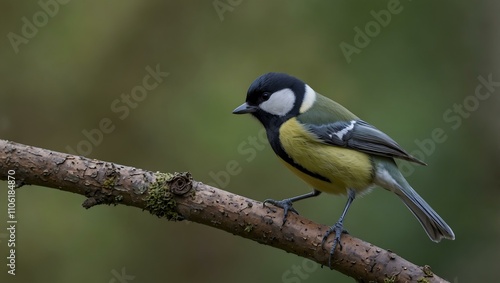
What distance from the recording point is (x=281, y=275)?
4664 millimetres

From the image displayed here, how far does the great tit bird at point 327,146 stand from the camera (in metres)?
3.30

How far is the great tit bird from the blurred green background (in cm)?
72

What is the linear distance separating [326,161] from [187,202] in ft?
2.85

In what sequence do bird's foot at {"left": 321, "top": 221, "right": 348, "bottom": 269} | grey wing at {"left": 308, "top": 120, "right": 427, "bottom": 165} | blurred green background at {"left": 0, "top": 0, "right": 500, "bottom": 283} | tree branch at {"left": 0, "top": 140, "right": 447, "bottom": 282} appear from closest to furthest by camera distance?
tree branch at {"left": 0, "top": 140, "right": 447, "bottom": 282}, bird's foot at {"left": 321, "top": 221, "right": 348, "bottom": 269}, grey wing at {"left": 308, "top": 120, "right": 427, "bottom": 165}, blurred green background at {"left": 0, "top": 0, "right": 500, "bottom": 283}

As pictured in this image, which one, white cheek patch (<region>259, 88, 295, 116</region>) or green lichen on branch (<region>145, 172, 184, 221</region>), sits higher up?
white cheek patch (<region>259, 88, 295, 116</region>)

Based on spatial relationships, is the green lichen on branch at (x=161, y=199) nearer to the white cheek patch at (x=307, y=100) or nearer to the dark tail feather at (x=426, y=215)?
the white cheek patch at (x=307, y=100)

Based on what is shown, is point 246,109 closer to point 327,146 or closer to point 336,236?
point 327,146

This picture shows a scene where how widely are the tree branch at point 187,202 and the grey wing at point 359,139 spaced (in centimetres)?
Answer: 67

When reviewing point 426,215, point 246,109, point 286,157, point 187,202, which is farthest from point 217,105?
point 187,202

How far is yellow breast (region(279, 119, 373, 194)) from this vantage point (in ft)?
10.7

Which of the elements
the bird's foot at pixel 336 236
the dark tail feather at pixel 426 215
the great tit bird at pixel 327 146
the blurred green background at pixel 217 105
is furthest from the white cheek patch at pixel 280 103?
the blurred green background at pixel 217 105

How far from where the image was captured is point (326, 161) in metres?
3.28

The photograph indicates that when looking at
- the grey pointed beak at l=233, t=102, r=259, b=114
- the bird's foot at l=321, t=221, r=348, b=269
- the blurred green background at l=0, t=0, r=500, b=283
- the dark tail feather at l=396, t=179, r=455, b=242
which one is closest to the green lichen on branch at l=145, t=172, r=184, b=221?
the bird's foot at l=321, t=221, r=348, b=269

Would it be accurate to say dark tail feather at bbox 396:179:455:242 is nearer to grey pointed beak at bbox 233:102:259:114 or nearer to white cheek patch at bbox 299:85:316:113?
white cheek patch at bbox 299:85:316:113
